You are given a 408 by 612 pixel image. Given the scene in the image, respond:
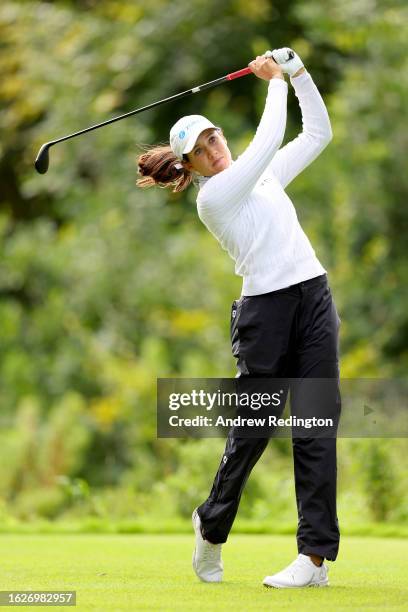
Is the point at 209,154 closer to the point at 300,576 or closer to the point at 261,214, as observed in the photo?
the point at 261,214

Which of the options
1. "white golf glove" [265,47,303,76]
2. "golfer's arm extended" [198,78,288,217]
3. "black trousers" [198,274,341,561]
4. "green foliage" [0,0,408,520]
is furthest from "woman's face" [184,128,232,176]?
"green foliage" [0,0,408,520]

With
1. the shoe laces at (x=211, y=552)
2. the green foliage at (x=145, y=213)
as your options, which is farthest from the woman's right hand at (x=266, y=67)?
the green foliage at (x=145, y=213)

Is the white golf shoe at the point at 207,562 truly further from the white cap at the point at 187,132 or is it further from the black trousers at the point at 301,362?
the white cap at the point at 187,132

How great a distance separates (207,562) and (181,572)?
24cm

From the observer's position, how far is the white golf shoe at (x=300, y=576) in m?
3.51

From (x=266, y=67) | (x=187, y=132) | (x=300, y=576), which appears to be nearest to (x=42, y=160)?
(x=187, y=132)

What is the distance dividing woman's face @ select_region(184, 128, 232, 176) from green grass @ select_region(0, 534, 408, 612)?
4.05 ft

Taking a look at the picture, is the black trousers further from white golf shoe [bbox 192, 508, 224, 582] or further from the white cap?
the white cap

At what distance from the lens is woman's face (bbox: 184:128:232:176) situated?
3.72m

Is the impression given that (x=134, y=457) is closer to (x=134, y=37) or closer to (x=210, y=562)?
(x=134, y=37)

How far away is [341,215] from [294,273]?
24.8 ft

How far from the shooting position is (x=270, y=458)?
8.31m

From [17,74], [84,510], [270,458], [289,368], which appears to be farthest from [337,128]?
[289,368]

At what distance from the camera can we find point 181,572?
3912mm
